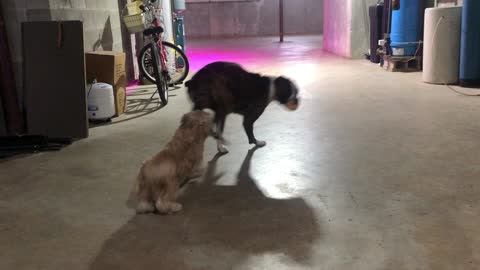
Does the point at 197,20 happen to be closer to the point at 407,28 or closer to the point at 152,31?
the point at 407,28

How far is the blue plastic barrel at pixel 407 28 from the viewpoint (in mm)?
6047

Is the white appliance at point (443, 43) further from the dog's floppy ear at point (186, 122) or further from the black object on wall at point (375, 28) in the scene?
the dog's floppy ear at point (186, 122)

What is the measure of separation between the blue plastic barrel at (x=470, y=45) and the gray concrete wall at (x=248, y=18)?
1093 centimetres

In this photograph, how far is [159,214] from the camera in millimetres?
2234

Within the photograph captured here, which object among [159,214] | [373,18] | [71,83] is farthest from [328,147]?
[373,18]

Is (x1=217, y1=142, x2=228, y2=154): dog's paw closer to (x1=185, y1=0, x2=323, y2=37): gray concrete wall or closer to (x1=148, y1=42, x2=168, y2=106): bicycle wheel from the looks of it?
(x1=148, y1=42, x2=168, y2=106): bicycle wheel

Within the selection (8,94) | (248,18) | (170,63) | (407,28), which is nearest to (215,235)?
(8,94)

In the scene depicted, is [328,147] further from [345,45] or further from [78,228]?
[345,45]

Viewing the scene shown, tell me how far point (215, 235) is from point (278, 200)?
0.47 meters

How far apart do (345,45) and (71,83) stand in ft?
18.7

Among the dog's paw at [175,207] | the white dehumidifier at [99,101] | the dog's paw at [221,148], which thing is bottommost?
the dog's paw at [175,207]

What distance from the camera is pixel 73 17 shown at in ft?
14.2

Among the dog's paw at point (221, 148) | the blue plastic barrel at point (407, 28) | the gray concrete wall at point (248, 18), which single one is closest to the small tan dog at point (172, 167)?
the dog's paw at point (221, 148)

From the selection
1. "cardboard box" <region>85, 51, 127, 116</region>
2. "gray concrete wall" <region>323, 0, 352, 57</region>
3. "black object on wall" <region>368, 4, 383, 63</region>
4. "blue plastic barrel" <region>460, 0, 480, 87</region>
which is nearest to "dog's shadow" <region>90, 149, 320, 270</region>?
"cardboard box" <region>85, 51, 127, 116</region>
